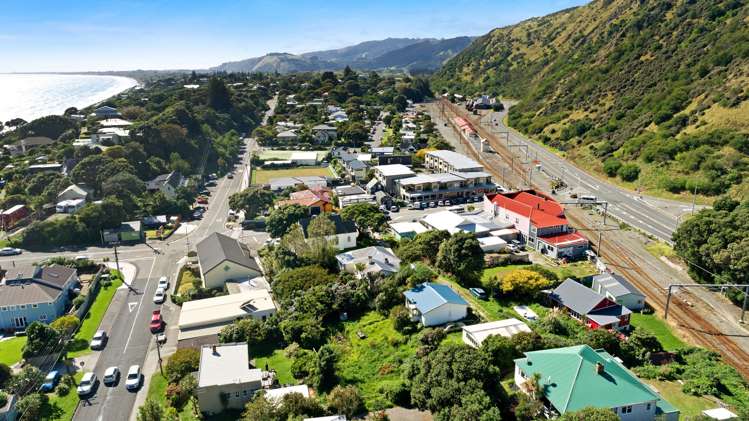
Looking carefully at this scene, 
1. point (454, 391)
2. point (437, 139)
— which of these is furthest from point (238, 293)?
point (437, 139)

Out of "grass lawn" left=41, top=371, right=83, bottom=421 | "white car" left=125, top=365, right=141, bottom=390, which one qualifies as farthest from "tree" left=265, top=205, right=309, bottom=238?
"grass lawn" left=41, top=371, right=83, bottom=421

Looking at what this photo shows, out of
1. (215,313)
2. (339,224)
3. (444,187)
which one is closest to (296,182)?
(444,187)

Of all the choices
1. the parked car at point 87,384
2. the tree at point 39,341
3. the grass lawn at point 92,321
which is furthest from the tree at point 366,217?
the tree at point 39,341

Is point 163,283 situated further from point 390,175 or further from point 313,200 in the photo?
point 390,175

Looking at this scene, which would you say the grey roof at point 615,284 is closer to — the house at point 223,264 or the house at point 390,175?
the house at point 223,264

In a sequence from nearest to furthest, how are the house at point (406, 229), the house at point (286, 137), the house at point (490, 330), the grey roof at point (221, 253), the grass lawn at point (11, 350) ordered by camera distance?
the house at point (490, 330) → the grass lawn at point (11, 350) → the grey roof at point (221, 253) → the house at point (406, 229) → the house at point (286, 137)

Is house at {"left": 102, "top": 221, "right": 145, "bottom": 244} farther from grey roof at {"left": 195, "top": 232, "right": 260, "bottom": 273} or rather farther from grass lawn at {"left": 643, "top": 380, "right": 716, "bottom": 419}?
grass lawn at {"left": 643, "top": 380, "right": 716, "bottom": 419}

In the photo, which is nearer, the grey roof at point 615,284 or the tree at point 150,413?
the tree at point 150,413
